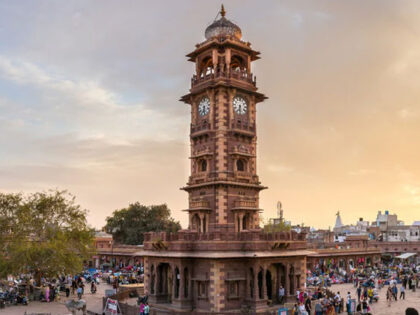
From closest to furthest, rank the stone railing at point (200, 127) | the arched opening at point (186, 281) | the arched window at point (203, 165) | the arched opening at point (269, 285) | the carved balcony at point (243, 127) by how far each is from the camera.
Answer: the arched opening at point (186, 281), the arched opening at point (269, 285), the carved balcony at point (243, 127), the stone railing at point (200, 127), the arched window at point (203, 165)

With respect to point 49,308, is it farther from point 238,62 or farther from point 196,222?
point 238,62

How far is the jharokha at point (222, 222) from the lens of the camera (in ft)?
101

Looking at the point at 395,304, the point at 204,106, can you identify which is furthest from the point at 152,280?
the point at 395,304

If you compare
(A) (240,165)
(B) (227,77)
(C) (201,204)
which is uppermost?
(B) (227,77)

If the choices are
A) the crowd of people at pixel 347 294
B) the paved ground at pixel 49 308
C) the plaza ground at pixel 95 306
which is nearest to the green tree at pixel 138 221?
the crowd of people at pixel 347 294

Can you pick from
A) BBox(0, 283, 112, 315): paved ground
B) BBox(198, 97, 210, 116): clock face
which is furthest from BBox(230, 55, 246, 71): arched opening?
BBox(0, 283, 112, 315): paved ground

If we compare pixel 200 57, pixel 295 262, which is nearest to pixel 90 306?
pixel 295 262

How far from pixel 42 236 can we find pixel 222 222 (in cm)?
1774

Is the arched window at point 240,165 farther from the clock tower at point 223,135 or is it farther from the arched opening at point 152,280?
the arched opening at point 152,280

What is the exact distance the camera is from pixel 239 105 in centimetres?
3788

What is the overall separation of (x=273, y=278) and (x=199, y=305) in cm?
589

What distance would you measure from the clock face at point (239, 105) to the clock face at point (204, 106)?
85.6 inches

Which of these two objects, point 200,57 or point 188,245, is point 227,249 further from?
point 200,57

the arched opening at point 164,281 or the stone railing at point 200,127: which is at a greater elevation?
the stone railing at point 200,127
